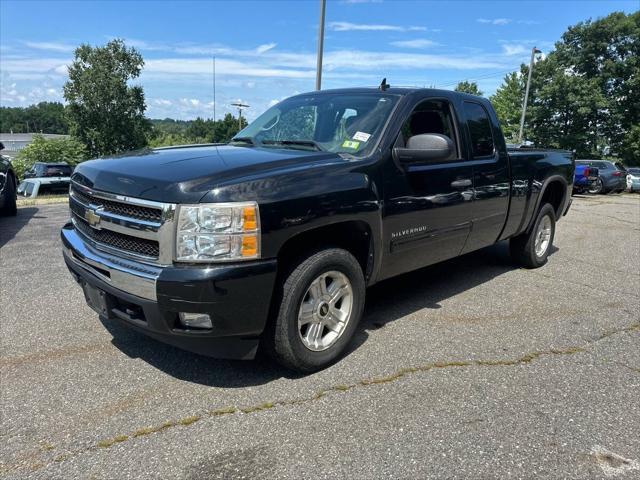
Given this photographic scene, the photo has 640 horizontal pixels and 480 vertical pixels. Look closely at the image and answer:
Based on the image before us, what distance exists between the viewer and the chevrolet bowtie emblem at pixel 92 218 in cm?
322

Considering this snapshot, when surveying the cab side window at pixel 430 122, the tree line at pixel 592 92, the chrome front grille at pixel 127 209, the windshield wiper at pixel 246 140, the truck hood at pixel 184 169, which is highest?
the tree line at pixel 592 92

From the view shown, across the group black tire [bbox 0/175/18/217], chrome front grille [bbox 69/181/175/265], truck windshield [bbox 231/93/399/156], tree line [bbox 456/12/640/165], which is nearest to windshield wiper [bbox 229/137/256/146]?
truck windshield [bbox 231/93/399/156]

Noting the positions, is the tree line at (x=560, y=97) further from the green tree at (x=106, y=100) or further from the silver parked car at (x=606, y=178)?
the silver parked car at (x=606, y=178)

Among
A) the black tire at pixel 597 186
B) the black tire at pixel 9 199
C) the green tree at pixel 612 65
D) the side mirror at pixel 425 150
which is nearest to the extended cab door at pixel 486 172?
the side mirror at pixel 425 150

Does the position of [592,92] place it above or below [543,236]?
above

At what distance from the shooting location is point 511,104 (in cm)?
4734

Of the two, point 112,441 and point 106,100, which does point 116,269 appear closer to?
point 112,441

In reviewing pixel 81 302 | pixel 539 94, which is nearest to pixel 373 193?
pixel 81 302

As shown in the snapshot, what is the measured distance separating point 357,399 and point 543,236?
436 centimetres

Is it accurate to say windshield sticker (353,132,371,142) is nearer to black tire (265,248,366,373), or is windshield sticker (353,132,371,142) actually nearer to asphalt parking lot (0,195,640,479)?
black tire (265,248,366,373)

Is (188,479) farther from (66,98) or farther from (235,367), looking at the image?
(66,98)

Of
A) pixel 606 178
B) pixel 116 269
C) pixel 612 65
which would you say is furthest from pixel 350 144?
pixel 612 65

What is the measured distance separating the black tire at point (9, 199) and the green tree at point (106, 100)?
37.0 meters

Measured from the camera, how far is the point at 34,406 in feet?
9.62
